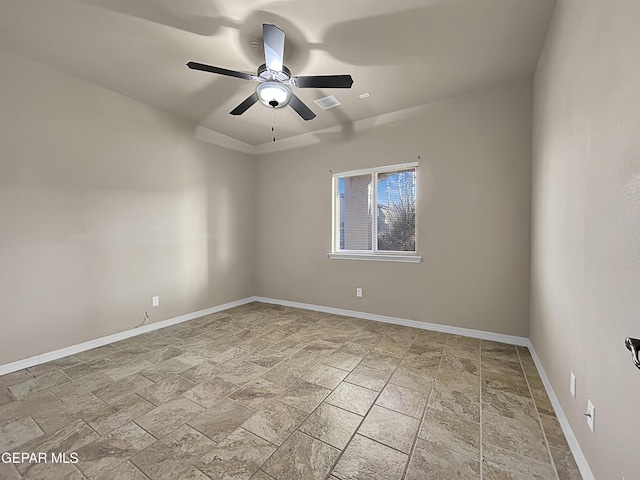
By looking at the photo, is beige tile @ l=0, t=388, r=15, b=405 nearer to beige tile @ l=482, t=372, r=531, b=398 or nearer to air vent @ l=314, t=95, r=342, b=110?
beige tile @ l=482, t=372, r=531, b=398

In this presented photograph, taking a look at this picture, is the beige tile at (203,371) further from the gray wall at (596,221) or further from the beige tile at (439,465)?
the gray wall at (596,221)

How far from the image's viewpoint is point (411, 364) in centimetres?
256

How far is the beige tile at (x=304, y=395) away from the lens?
1951mm

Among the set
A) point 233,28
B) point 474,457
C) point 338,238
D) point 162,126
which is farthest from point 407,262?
point 162,126

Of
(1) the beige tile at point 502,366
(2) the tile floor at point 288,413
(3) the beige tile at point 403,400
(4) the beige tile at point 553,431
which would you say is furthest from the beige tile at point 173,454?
(1) the beige tile at point 502,366

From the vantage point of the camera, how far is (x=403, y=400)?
6.58 feet

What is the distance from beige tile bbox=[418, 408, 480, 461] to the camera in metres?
1.54

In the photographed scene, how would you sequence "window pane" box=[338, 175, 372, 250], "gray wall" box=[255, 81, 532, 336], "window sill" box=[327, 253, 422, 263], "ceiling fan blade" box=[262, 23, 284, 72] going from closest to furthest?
"ceiling fan blade" box=[262, 23, 284, 72] → "gray wall" box=[255, 81, 532, 336] → "window sill" box=[327, 253, 422, 263] → "window pane" box=[338, 175, 372, 250]

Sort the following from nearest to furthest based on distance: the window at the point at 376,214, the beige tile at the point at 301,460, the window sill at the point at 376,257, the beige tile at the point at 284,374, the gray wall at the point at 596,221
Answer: the gray wall at the point at 596,221, the beige tile at the point at 301,460, the beige tile at the point at 284,374, the window sill at the point at 376,257, the window at the point at 376,214

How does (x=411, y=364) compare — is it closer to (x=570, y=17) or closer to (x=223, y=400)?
(x=223, y=400)

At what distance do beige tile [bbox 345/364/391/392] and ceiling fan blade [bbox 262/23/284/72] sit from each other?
2680mm

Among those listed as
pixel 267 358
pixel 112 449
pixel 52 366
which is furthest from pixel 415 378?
pixel 52 366

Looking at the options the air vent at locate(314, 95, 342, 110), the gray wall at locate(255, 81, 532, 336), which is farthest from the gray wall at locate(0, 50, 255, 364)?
the air vent at locate(314, 95, 342, 110)

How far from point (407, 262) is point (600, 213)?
239 cm
